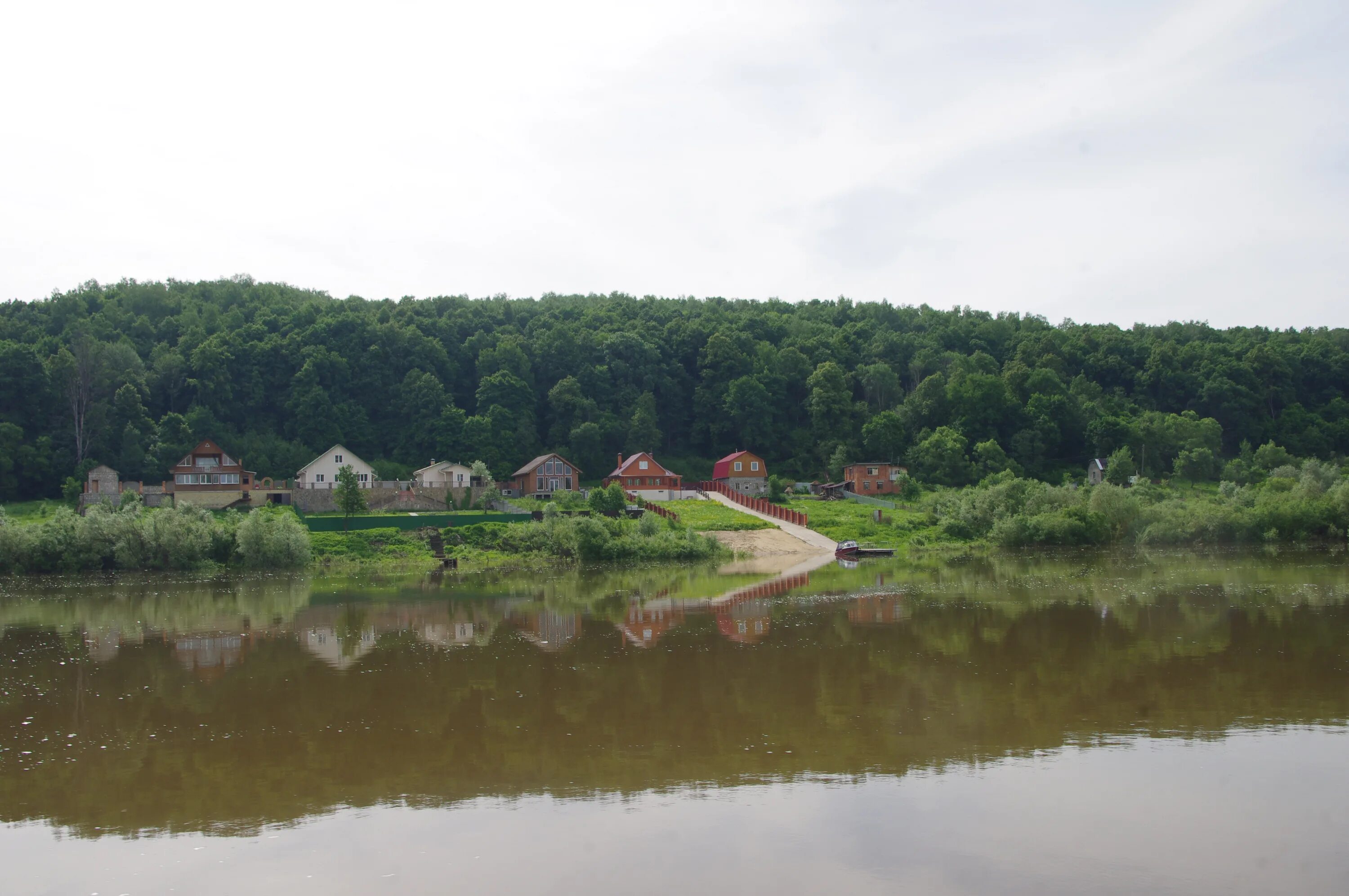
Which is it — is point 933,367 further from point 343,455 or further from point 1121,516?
point 343,455

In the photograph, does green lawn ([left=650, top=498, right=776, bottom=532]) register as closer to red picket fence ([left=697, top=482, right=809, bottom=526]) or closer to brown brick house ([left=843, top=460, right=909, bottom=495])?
red picket fence ([left=697, top=482, right=809, bottom=526])

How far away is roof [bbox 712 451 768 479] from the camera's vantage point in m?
74.9

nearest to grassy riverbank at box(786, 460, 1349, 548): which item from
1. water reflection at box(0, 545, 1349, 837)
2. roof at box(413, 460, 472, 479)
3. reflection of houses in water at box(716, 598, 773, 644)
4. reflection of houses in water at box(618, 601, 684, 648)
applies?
water reflection at box(0, 545, 1349, 837)

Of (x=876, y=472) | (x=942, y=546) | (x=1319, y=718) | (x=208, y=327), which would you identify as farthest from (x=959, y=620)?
(x=208, y=327)

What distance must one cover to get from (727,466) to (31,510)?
44.7 meters

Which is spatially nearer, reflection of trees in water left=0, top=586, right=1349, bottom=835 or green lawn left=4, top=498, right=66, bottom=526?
reflection of trees in water left=0, top=586, right=1349, bottom=835

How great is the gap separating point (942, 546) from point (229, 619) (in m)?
34.5

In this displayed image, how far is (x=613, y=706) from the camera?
59.7 ft

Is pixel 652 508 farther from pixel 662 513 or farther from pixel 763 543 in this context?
pixel 763 543

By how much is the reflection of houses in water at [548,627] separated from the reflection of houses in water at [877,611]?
7706mm

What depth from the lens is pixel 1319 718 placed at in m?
16.2

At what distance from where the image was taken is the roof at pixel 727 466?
74.9m

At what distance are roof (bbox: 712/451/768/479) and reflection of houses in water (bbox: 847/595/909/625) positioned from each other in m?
41.6

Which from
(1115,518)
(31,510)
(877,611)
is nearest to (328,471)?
(31,510)
